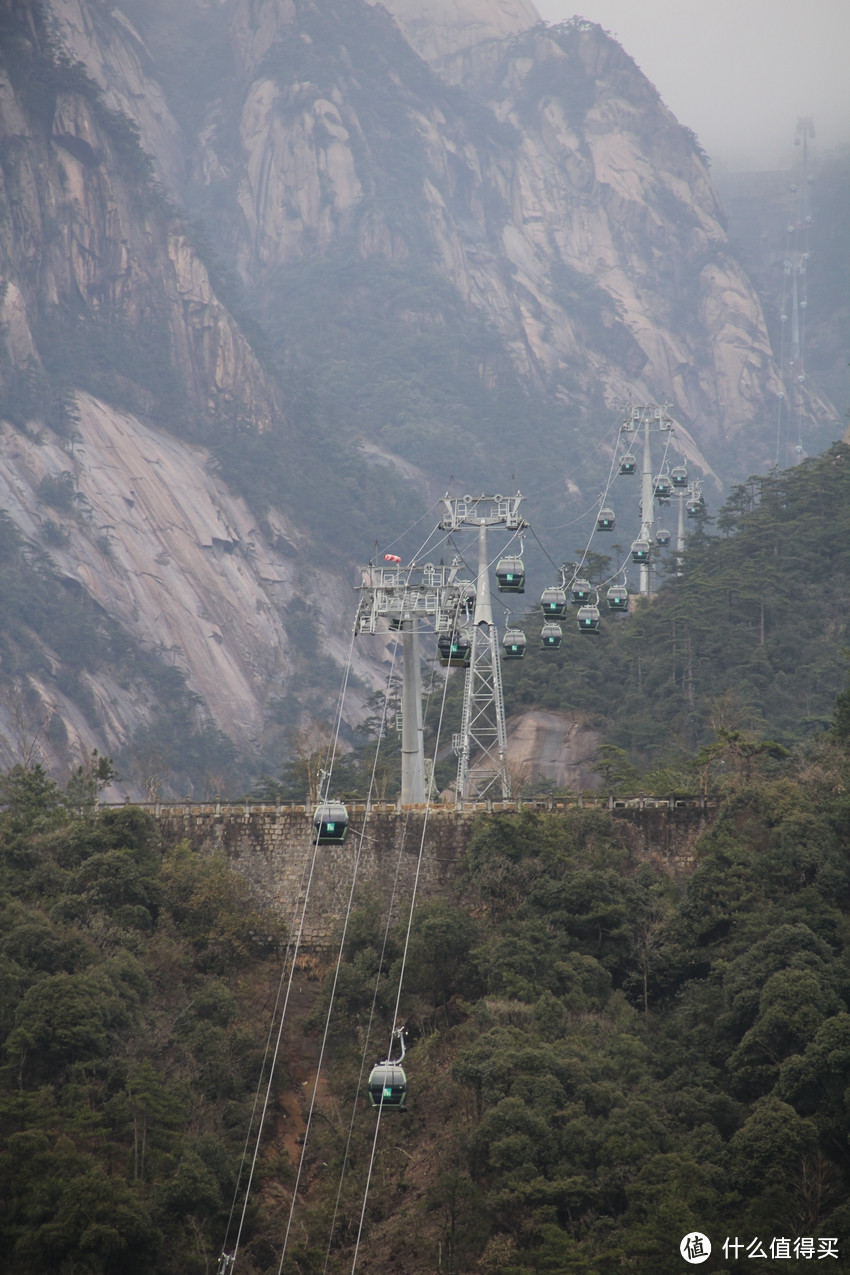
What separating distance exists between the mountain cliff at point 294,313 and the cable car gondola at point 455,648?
134 ft

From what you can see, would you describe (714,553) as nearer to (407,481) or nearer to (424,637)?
(424,637)

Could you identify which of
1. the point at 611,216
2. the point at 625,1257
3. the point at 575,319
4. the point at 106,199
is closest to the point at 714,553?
the point at 625,1257

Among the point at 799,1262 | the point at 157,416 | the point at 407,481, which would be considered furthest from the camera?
the point at 407,481

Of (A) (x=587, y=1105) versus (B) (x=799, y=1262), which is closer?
(B) (x=799, y=1262)

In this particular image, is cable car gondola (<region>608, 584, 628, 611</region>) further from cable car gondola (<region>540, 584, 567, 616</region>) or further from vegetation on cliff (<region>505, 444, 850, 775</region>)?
cable car gondola (<region>540, 584, 567, 616</region>)

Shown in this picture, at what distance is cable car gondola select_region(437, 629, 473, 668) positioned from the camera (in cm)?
4616

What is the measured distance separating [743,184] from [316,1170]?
17486cm

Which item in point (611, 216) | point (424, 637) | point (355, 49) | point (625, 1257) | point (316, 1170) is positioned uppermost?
point (355, 49)

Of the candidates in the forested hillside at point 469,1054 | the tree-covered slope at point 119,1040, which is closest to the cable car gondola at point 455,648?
the forested hillside at point 469,1054

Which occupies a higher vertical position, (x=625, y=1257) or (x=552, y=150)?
(x=552, y=150)

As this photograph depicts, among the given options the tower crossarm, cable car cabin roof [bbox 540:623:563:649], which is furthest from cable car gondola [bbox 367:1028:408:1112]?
cable car cabin roof [bbox 540:623:563:649]

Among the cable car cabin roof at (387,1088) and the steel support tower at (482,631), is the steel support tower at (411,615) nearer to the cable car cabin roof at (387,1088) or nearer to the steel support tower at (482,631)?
the steel support tower at (482,631)

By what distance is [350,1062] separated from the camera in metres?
41.6

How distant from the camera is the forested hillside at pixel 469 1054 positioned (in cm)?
3372
